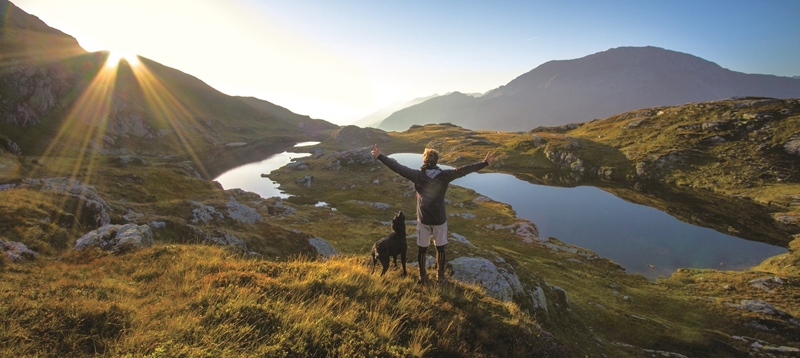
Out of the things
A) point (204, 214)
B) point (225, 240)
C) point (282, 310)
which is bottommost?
point (204, 214)

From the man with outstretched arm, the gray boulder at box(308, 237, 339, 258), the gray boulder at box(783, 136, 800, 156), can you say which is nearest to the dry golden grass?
the man with outstretched arm

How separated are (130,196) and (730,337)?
59.2 meters

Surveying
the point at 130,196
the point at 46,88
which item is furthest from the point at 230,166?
the point at 130,196

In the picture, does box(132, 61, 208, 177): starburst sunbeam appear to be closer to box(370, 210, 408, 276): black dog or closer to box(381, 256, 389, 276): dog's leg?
box(370, 210, 408, 276): black dog

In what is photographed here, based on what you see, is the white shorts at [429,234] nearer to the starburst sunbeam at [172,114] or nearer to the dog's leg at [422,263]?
the dog's leg at [422,263]

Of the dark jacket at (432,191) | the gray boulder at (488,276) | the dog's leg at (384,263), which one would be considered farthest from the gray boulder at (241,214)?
the dark jacket at (432,191)

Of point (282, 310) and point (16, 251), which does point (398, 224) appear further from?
point (16, 251)

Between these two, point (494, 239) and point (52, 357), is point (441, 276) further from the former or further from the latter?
point (494, 239)

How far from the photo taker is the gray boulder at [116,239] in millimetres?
12648

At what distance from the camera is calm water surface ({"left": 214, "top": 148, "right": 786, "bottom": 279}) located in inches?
1561

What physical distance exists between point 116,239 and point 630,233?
206ft

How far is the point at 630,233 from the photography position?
1975 inches

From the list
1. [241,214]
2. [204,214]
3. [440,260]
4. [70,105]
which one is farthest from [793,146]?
[70,105]

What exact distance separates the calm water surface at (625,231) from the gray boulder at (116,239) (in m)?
48.0
